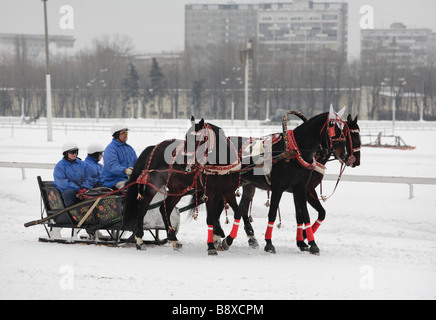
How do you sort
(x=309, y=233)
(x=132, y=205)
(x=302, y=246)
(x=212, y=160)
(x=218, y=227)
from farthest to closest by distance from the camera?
(x=218, y=227) < (x=132, y=205) < (x=302, y=246) < (x=309, y=233) < (x=212, y=160)

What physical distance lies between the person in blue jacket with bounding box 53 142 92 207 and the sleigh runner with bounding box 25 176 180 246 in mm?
98

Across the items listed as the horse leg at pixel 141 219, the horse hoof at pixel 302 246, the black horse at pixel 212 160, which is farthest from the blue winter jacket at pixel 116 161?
the horse hoof at pixel 302 246

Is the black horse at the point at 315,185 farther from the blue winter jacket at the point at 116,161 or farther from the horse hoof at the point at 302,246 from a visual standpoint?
the blue winter jacket at the point at 116,161

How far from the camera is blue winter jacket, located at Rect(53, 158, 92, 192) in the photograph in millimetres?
9117

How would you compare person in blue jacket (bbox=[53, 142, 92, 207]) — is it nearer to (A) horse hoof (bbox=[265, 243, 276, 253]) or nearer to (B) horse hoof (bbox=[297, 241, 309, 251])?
(A) horse hoof (bbox=[265, 243, 276, 253])

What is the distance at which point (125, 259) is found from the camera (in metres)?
8.10

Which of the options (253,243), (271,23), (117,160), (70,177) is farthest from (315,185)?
(271,23)

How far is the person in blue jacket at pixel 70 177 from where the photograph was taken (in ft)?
29.9

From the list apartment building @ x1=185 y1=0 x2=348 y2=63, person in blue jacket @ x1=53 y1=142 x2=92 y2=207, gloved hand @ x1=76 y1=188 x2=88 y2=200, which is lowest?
gloved hand @ x1=76 y1=188 x2=88 y2=200

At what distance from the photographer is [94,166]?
31.4ft

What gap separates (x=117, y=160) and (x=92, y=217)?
87cm

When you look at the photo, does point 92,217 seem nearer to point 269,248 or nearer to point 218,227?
point 218,227

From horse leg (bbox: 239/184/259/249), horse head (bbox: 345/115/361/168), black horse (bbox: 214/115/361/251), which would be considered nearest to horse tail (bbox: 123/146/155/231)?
black horse (bbox: 214/115/361/251)

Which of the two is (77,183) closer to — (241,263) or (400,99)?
(241,263)
